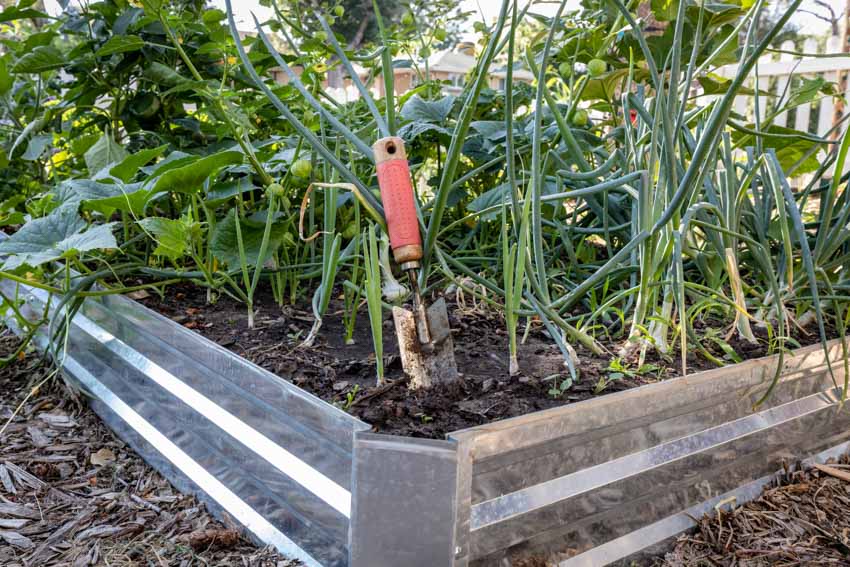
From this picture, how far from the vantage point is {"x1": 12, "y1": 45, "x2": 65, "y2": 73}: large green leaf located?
154 cm

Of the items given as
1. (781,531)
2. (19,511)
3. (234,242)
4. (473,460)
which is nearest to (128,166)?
(234,242)

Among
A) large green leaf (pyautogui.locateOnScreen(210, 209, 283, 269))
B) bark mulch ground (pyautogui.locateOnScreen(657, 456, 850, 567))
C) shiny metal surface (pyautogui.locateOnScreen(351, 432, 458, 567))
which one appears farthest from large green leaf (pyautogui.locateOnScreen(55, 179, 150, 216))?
bark mulch ground (pyautogui.locateOnScreen(657, 456, 850, 567))

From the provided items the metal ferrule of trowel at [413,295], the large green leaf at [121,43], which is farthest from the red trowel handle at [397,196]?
the large green leaf at [121,43]

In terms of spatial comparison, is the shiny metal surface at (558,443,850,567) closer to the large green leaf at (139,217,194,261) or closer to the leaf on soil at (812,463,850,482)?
the leaf on soil at (812,463,850,482)

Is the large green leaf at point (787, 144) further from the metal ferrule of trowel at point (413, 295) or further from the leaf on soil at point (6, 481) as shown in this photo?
the leaf on soil at point (6, 481)

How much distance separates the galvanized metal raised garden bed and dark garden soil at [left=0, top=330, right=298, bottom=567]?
0.03 metres

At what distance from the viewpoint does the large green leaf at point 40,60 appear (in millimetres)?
1540

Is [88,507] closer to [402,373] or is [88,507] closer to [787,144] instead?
[402,373]

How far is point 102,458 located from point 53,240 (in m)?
0.33

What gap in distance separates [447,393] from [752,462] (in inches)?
15.8

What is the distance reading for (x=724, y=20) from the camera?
112cm

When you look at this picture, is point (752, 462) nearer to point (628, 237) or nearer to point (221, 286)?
point (628, 237)

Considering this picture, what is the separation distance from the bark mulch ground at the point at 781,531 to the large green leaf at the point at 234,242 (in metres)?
0.69

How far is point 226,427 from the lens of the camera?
0.90 meters
